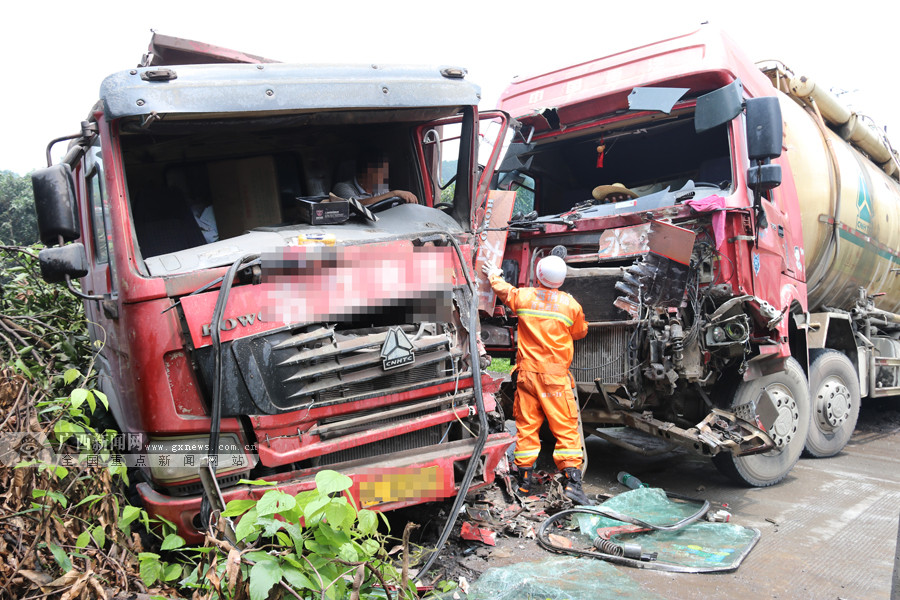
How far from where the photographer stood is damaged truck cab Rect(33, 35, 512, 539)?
2586mm

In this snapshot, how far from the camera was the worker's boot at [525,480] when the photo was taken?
4156 mm

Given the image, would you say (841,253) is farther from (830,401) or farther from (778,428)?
(778,428)

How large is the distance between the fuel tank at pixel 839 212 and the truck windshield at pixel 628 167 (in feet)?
2.28

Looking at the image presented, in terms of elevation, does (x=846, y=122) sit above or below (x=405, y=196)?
above

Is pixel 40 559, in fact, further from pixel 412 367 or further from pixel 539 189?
pixel 539 189

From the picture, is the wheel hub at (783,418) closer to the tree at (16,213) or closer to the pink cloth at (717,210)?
the pink cloth at (717,210)

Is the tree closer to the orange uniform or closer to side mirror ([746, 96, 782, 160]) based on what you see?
the orange uniform

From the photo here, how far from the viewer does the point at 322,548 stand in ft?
7.01

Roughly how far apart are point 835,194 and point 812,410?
1.87m

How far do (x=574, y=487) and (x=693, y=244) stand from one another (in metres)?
1.67

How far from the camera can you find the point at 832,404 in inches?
214

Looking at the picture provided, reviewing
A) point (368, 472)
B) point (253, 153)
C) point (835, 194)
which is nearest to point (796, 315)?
point (835, 194)

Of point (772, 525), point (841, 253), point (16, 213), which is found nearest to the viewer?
point (772, 525)

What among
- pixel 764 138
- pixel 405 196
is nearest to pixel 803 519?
pixel 764 138
